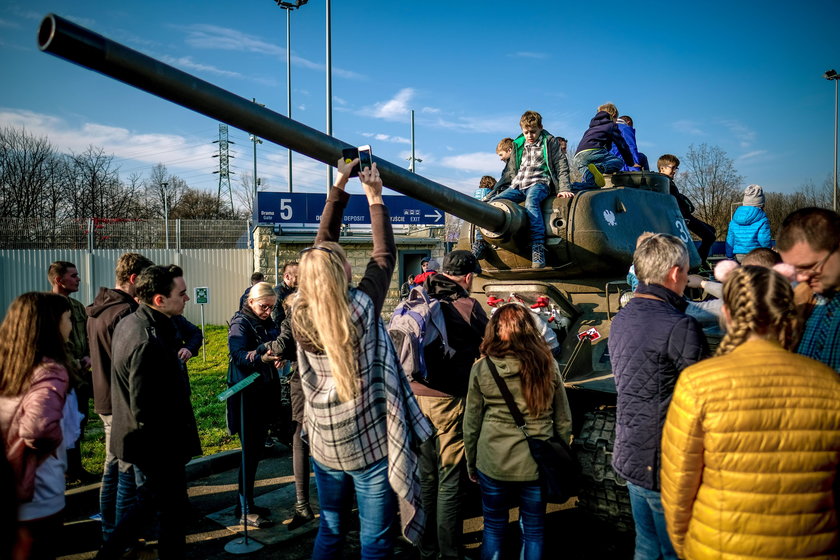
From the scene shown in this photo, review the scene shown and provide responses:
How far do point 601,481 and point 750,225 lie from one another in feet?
12.8

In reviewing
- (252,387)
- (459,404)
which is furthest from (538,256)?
(252,387)

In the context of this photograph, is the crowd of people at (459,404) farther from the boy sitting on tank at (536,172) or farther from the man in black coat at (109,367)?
the boy sitting on tank at (536,172)

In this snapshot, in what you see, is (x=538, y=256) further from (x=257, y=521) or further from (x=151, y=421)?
(x=151, y=421)

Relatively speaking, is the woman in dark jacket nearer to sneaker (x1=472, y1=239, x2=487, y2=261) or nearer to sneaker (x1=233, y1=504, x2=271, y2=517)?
sneaker (x1=233, y1=504, x2=271, y2=517)

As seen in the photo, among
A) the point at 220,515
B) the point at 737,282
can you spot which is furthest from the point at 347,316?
the point at 220,515

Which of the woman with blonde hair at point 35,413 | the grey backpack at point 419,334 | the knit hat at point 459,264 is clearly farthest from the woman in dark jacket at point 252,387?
the woman with blonde hair at point 35,413

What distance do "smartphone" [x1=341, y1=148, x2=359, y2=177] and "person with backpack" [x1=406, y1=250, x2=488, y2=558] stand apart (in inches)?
42.0

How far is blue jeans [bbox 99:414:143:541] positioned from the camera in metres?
3.65

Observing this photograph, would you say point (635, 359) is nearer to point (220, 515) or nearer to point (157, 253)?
point (220, 515)

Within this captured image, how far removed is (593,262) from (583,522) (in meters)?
2.29

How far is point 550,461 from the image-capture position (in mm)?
3291

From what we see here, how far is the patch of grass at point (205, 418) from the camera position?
21.3 feet

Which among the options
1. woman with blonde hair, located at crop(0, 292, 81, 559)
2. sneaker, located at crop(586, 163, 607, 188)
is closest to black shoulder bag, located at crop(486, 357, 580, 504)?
woman with blonde hair, located at crop(0, 292, 81, 559)

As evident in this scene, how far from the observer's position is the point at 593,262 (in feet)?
18.3
